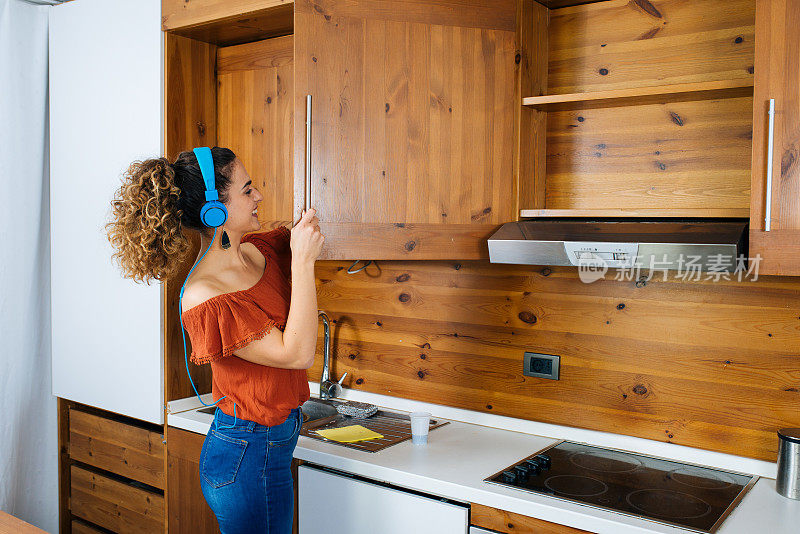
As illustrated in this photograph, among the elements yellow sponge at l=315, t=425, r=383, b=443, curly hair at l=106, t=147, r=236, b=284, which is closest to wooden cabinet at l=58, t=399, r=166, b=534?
yellow sponge at l=315, t=425, r=383, b=443

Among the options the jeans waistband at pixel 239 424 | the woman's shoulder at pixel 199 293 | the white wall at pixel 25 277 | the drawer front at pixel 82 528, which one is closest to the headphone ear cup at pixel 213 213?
the woman's shoulder at pixel 199 293

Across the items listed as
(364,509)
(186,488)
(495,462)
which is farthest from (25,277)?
(495,462)

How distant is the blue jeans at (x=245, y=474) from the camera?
5.56ft

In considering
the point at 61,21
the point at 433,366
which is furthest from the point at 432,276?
the point at 61,21

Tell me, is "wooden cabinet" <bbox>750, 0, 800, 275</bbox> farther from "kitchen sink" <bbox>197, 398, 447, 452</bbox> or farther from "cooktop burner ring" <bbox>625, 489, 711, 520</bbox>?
"kitchen sink" <bbox>197, 398, 447, 452</bbox>

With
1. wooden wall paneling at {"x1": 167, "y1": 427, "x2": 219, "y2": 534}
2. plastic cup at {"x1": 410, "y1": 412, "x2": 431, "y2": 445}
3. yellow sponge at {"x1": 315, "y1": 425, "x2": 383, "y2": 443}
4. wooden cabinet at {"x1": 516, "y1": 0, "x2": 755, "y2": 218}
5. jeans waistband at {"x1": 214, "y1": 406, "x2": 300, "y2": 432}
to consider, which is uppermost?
wooden cabinet at {"x1": 516, "y1": 0, "x2": 755, "y2": 218}

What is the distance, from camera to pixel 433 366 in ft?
7.95

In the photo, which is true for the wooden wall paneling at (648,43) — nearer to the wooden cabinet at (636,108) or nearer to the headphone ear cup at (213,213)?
the wooden cabinet at (636,108)

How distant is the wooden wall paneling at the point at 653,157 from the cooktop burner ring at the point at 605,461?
0.71 meters

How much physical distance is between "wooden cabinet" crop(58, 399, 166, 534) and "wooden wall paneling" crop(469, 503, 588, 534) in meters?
1.28

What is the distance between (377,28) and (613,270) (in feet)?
3.17

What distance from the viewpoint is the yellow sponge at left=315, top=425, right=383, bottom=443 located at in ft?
6.91

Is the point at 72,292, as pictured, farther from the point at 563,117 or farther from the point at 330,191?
the point at 563,117

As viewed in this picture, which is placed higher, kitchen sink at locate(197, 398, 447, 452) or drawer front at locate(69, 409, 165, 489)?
kitchen sink at locate(197, 398, 447, 452)
